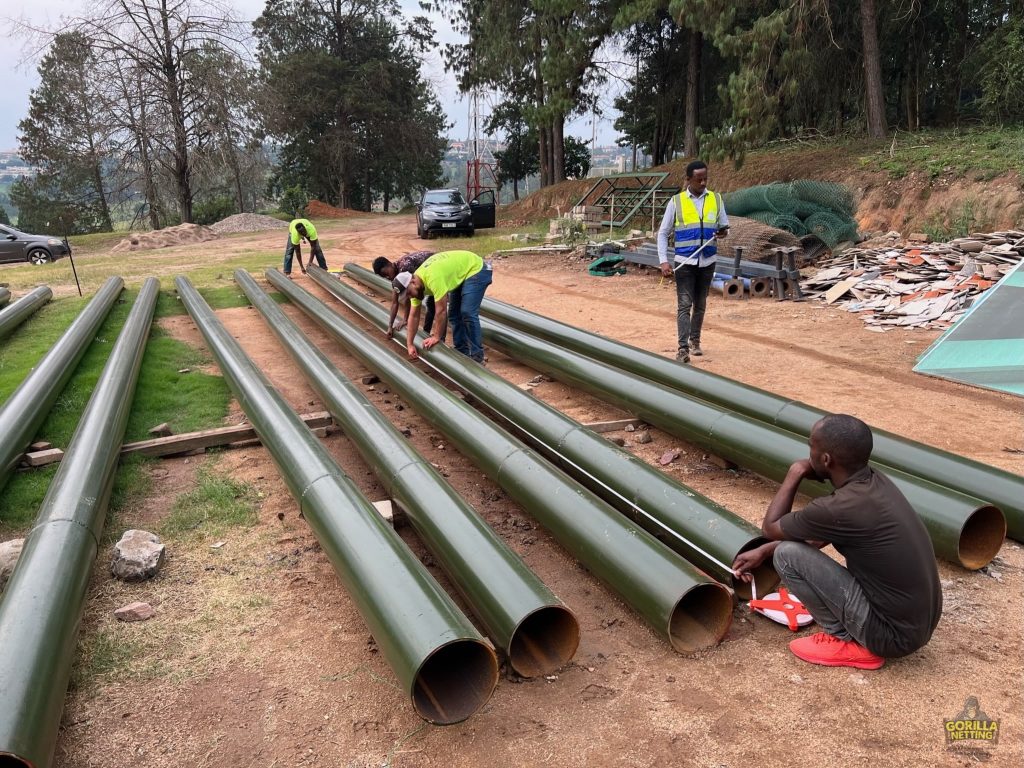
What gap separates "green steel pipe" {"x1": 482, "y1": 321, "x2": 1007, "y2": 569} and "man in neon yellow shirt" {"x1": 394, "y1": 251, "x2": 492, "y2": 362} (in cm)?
52

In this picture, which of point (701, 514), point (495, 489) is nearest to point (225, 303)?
point (495, 489)

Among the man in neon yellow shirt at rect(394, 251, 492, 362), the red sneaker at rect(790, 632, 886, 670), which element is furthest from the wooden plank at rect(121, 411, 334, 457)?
the red sneaker at rect(790, 632, 886, 670)

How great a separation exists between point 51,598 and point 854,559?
10.2 ft

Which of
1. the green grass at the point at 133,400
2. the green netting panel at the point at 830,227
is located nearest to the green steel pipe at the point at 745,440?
the green grass at the point at 133,400

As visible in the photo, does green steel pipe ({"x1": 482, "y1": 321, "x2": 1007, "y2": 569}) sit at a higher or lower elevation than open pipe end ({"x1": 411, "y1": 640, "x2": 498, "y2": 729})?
higher

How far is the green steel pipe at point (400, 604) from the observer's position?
225cm

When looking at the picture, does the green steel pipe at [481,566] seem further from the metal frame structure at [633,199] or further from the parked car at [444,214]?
the parked car at [444,214]

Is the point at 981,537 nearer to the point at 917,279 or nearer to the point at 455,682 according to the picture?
the point at 455,682

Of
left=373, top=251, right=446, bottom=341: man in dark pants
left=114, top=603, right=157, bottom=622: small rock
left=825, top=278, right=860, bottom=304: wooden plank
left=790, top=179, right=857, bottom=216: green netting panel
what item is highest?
left=790, top=179, right=857, bottom=216: green netting panel

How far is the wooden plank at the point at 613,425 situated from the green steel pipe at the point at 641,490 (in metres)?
0.65

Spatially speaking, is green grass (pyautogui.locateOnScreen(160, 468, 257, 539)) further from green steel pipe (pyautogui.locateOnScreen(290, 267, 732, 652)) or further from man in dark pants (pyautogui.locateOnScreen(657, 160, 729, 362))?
man in dark pants (pyautogui.locateOnScreen(657, 160, 729, 362))

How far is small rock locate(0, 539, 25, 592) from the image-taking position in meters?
3.06

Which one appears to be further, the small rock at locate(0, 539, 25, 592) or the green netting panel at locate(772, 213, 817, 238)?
the green netting panel at locate(772, 213, 817, 238)

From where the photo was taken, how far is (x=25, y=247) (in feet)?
57.7
